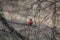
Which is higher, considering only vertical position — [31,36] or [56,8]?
[56,8]

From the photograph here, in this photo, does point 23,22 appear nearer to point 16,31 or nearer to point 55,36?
point 16,31

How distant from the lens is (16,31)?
2.69 metres

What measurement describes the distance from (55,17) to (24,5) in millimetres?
410

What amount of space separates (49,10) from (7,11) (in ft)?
1.70

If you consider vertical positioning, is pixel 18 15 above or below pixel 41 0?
below

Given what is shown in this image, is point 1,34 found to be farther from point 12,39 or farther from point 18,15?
point 18,15

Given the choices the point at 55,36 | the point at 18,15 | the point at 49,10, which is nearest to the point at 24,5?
the point at 18,15

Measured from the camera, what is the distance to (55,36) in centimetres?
271

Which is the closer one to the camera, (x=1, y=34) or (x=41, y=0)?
(x=1, y=34)

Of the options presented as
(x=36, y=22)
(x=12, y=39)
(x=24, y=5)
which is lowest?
(x=12, y=39)

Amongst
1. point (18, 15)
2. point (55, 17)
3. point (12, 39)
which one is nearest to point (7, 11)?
point (18, 15)

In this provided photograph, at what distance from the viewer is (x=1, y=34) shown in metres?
2.62

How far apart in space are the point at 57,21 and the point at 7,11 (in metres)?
0.63

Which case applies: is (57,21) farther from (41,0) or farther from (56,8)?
(41,0)
